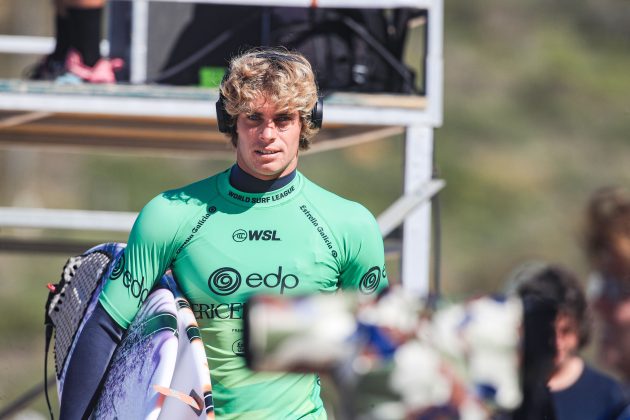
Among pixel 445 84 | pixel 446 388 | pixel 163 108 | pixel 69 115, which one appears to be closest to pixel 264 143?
pixel 446 388

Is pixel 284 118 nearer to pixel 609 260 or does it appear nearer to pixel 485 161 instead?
pixel 609 260

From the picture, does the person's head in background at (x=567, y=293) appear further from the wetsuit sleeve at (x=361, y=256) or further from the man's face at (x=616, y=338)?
the wetsuit sleeve at (x=361, y=256)

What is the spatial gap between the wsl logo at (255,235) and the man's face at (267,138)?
0.56 ft

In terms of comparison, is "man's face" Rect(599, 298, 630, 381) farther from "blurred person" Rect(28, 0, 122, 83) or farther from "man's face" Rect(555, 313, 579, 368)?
"blurred person" Rect(28, 0, 122, 83)

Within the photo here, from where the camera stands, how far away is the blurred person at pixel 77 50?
6.05m

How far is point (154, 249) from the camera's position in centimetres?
362

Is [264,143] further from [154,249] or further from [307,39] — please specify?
[307,39]

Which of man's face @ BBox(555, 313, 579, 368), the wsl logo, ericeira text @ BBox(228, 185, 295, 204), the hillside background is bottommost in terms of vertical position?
the hillside background

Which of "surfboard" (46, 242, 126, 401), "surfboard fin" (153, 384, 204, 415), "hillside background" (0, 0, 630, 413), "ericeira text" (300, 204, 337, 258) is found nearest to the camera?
"surfboard fin" (153, 384, 204, 415)

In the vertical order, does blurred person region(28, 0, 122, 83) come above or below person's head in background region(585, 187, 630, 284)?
above

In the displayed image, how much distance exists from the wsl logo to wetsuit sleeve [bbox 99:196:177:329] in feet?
0.63

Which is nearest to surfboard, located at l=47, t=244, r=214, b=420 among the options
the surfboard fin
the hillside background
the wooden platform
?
the surfboard fin

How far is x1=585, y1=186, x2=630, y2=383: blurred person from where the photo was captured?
3.91 metres

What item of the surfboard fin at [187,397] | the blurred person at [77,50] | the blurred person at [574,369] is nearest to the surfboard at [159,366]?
the surfboard fin at [187,397]
